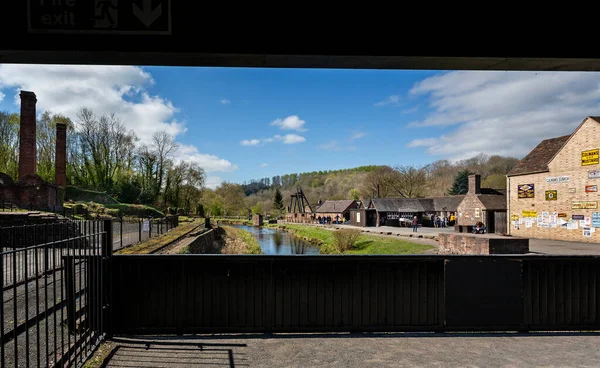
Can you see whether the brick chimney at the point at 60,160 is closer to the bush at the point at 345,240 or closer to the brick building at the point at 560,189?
the bush at the point at 345,240

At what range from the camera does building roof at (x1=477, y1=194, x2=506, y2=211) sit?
1277 inches

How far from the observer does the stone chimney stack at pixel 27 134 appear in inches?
1133

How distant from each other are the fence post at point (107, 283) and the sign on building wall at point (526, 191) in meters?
30.9

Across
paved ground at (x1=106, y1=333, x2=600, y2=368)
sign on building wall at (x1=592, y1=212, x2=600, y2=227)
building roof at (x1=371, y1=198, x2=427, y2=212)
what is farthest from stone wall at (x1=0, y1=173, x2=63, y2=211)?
building roof at (x1=371, y1=198, x2=427, y2=212)

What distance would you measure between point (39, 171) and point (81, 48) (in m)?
46.6

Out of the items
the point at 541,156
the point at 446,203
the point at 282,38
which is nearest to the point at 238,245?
the point at 541,156

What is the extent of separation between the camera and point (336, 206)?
70688 millimetres

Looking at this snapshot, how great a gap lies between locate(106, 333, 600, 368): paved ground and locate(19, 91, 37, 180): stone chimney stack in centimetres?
3273

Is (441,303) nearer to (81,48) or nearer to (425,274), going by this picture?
(425,274)

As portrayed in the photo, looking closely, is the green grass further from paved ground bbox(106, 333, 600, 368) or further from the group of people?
the group of people

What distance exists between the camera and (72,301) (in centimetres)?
406

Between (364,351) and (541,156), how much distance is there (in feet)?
101

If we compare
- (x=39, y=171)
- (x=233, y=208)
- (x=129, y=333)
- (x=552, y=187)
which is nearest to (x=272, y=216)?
(x=233, y=208)

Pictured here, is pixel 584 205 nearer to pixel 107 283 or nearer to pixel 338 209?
pixel 107 283
